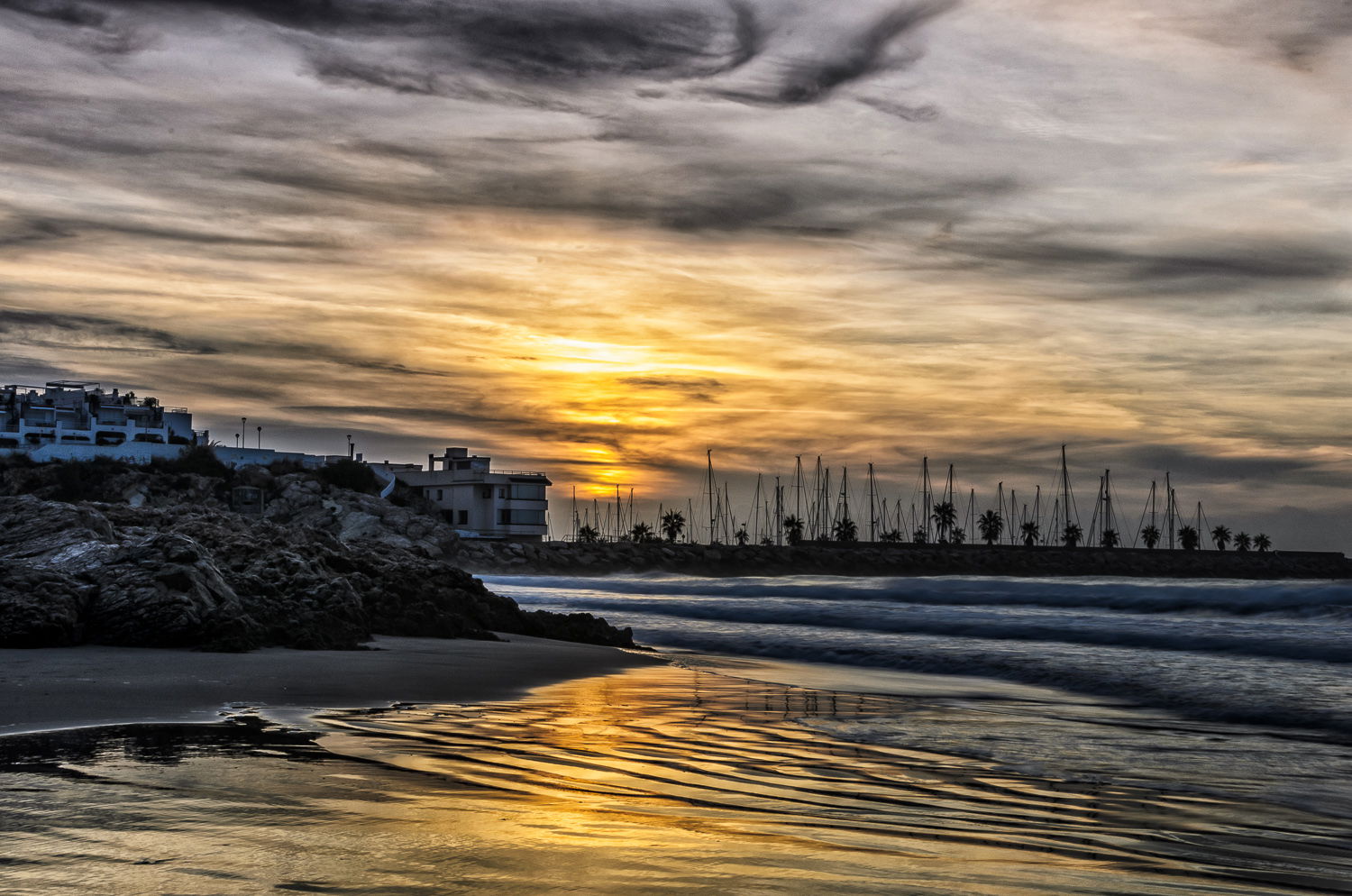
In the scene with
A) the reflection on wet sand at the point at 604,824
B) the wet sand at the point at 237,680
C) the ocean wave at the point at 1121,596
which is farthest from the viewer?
the ocean wave at the point at 1121,596

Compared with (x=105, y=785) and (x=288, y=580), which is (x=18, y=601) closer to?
(x=288, y=580)

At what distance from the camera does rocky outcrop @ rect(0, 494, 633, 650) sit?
12.6 meters

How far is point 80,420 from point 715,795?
105736 millimetres

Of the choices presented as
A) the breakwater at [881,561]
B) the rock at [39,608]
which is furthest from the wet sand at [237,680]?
the breakwater at [881,561]

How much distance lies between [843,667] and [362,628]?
22.4 ft

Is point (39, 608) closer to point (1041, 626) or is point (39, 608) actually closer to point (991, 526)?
point (1041, 626)

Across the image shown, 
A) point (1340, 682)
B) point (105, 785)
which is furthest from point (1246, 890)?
point (1340, 682)

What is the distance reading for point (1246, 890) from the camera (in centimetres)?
462

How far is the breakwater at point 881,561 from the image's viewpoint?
83875 millimetres

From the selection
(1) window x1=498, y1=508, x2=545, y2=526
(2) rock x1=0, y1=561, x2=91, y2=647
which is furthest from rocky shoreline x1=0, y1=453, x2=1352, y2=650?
(1) window x1=498, y1=508, x2=545, y2=526

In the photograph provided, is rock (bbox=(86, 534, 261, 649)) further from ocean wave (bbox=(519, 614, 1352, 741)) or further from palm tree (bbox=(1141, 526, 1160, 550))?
palm tree (bbox=(1141, 526, 1160, 550))

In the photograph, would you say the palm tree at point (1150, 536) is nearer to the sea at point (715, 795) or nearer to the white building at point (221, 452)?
the white building at point (221, 452)

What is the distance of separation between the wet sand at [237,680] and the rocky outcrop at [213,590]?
444 millimetres

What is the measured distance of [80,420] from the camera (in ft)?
323
